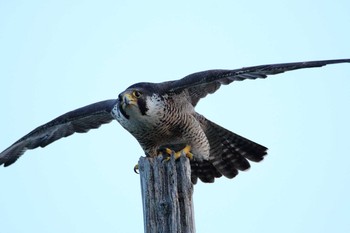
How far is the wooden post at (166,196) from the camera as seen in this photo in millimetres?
4957

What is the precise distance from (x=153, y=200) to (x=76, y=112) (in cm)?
422

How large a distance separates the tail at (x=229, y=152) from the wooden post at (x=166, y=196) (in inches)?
158

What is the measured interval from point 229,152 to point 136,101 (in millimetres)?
2460

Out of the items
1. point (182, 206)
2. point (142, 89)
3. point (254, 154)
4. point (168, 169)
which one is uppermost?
point (142, 89)

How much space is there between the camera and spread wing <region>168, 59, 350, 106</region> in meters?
7.42

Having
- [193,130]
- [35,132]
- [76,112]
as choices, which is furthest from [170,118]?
[35,132]

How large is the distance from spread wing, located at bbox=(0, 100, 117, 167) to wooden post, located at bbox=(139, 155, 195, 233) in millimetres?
3489

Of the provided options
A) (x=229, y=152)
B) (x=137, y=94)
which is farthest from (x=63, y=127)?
(x=229, y=152)

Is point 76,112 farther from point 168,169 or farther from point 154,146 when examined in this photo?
point 168,169

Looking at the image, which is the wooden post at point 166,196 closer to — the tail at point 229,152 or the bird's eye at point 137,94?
the bird's eye at point 137,94

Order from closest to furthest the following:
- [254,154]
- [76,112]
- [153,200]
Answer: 1. [153,200]
2. [76,112]
3. [254,154]

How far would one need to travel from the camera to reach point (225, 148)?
9594 mm

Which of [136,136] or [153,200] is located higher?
[136,136]

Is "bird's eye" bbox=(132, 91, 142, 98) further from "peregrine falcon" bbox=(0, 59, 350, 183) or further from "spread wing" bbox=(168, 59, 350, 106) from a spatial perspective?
"spread wing" bbox=(168, 59, 350, 106)
